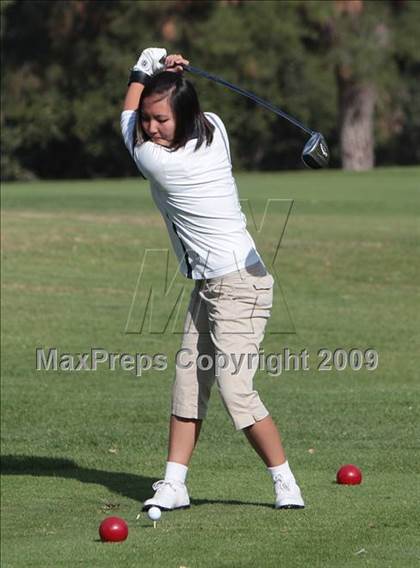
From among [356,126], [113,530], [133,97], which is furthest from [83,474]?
[356,126]

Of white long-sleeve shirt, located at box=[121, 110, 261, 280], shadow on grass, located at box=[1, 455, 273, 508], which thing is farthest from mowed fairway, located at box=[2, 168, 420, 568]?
white long-sleeve shirt, located at box=[121, 110, 261, 280]

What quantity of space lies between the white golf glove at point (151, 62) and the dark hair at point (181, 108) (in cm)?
31

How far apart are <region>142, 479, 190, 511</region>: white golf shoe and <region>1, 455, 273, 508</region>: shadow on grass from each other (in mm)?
302

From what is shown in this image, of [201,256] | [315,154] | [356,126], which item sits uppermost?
[315,154]

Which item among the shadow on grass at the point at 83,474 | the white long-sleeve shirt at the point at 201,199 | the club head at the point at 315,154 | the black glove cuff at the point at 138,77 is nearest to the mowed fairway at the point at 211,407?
the shadow on grass at the point at 83,474

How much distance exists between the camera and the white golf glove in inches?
269

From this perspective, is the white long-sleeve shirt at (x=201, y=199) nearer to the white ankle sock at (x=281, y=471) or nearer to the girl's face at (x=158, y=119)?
the girl's face at (x=158, y=119)

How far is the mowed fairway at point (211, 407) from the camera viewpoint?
6.25m

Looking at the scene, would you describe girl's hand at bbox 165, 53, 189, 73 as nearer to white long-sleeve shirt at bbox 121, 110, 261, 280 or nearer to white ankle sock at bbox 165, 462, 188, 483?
white long-sleeve shirt at bbox 121, 110, 261, 280

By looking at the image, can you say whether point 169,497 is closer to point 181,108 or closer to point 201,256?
point 201,256

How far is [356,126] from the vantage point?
44344mm

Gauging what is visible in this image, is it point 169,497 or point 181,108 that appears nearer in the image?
point 181,108

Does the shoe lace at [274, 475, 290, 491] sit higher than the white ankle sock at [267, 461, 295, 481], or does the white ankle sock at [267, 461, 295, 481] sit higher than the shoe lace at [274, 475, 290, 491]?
the white ankle sock at [267, 461, 295, 481]

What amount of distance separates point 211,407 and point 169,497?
3831 millimetres
